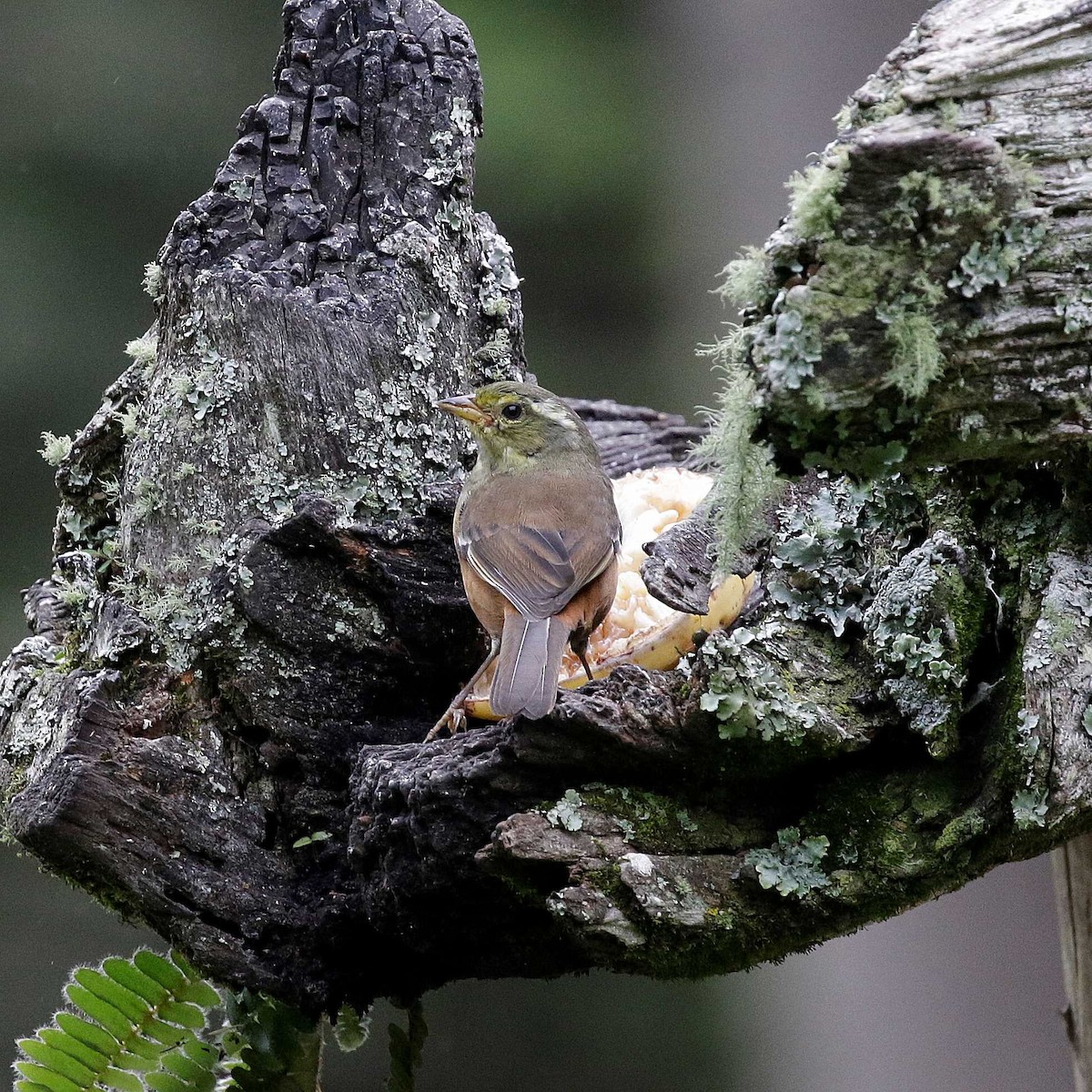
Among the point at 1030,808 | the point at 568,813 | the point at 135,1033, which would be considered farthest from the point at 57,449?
the point at 1030,808

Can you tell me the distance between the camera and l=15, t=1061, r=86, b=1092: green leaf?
2805 mm

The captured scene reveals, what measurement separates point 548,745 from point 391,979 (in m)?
0.89

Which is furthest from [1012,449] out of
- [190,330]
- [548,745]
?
[190,330]

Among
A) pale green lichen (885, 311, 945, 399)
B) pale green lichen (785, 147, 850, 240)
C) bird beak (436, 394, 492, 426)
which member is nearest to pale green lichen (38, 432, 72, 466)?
bird beak (436, 394, 492, 426)

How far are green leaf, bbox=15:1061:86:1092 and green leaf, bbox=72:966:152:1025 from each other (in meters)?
0.17

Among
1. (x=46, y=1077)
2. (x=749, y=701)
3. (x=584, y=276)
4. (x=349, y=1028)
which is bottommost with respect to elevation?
(x=46, y=1077)

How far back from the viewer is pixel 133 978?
9.59 feet

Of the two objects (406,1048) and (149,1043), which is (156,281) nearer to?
(149,1043)

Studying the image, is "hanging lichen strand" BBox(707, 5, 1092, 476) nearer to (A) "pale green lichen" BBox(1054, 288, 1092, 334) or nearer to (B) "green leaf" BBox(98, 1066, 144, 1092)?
(A) "pale green lichen" BBox(1054, 288, 1092, 334)

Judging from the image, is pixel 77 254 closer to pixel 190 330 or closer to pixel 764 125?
pixel 764 125

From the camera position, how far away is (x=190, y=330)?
3041 mm

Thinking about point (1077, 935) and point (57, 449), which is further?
point (57, 449)

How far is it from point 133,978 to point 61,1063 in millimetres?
217

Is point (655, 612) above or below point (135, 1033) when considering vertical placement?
above
